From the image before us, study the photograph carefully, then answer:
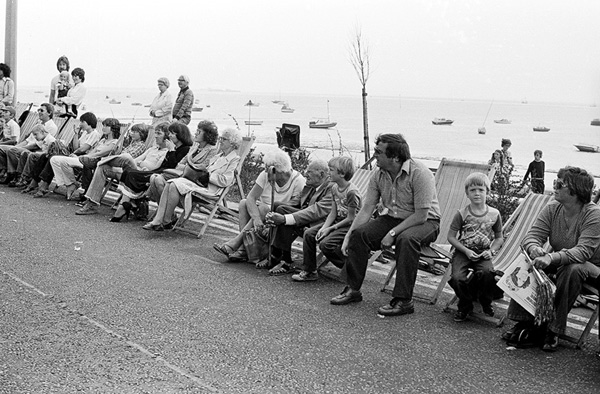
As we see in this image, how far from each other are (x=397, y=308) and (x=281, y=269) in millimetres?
1545

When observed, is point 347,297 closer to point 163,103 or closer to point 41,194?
point 41,194

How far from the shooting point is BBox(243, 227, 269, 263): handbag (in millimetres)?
7598

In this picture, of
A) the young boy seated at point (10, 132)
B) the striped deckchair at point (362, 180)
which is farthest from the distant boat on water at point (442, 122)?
the striped deckchair at point (362, 180)

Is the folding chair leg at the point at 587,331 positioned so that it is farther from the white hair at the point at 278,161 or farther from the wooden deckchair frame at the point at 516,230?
the white hair at the point at 278,161

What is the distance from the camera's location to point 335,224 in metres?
6.93

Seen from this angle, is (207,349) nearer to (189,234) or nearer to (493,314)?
(493,314)

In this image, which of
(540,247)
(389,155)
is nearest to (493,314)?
(540,247)

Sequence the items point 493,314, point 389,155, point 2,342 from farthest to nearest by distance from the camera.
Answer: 1. point 389,155
2. point 493,314
3. point 2,342

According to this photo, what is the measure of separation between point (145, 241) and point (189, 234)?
62 centimetres

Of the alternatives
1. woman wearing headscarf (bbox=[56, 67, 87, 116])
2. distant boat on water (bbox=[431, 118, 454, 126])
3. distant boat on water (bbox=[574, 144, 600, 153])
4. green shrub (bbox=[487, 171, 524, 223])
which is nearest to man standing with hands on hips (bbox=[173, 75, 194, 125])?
woman wearing headscarf (bbox=[56, 67, 87, 116])

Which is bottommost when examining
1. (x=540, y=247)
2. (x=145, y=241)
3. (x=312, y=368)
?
(x=145, y=241)

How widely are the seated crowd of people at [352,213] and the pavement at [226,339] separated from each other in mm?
225

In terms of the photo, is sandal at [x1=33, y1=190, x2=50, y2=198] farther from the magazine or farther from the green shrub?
the magazine

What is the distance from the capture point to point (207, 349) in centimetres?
509
